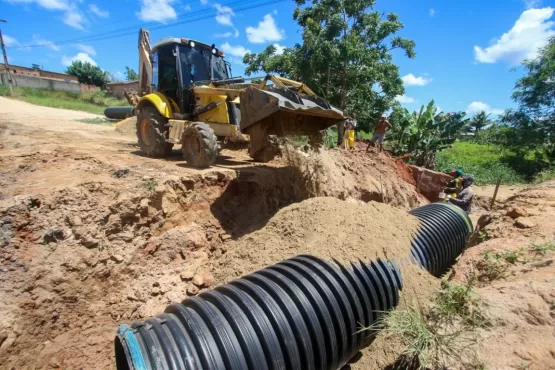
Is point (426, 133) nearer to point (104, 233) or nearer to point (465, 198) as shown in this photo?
point (465, 198)

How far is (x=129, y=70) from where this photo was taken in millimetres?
59188

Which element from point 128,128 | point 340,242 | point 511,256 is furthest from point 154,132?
point 128,128

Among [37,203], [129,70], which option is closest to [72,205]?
[37,203]

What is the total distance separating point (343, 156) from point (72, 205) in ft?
20.3

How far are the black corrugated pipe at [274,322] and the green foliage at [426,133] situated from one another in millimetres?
12250

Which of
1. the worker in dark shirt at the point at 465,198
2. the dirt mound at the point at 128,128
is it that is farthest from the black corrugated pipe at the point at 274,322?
the dirt mound at the point at 128,128

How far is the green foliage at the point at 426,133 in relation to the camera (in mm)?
13914

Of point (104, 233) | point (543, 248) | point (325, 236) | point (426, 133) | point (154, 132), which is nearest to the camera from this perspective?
point (543, 248)

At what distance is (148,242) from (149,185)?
0.91 meters

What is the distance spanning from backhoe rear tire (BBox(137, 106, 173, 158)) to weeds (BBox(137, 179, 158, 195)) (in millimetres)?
2553

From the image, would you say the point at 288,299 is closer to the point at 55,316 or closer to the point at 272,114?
the point at 55,316

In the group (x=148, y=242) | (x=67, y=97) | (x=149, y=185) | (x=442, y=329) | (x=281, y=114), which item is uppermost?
(x=281, y=114)

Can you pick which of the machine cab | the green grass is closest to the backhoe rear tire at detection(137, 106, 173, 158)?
the machine cab

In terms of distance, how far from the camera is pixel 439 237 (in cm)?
505
